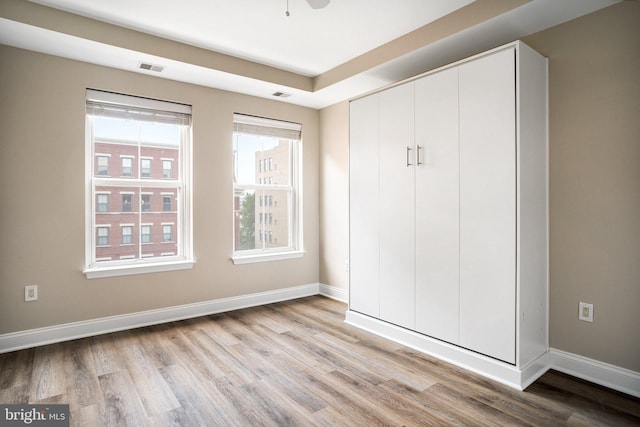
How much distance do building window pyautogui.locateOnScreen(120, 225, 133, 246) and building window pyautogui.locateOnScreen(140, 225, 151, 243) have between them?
0.10 m

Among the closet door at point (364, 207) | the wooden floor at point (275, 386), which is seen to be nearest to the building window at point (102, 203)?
the wooden floor at point (275, 386)

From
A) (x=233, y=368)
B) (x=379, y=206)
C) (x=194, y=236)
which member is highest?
(x=379, y=206)

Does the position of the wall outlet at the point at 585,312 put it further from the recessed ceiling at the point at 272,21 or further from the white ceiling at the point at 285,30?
the recessed ceiling at the point at 272,21

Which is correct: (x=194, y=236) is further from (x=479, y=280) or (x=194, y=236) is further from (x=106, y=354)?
(x=479, y=280)

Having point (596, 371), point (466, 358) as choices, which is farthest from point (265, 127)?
point (596, 371)

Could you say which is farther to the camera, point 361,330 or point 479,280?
point 361,330

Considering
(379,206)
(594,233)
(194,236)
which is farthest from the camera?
(194,236)

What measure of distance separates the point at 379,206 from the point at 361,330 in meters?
1.20

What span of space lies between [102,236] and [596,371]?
411cm

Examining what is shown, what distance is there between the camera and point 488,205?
8.25 feet

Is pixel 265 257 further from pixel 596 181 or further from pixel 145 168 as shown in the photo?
pixel 596 181

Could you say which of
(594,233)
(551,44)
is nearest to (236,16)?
(551,44)

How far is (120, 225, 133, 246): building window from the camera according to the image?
351 centimetres

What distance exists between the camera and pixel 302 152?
471cm
